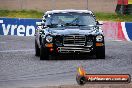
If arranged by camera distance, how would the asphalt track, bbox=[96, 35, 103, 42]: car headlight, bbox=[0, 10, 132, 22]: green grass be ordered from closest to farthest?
1. the asphalt track
2. bbox=[96, 35, 103, 42]: car headlight
3. bbox=[0, 10, 132, 22]: green grass

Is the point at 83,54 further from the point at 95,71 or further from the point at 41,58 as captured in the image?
the point at 95,71

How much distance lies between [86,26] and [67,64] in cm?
242

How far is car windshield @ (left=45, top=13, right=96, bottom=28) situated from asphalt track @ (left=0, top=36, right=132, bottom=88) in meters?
1.10

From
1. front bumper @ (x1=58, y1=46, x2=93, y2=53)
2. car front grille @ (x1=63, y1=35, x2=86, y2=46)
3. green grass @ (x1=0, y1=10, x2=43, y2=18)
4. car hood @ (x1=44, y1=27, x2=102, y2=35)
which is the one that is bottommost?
green grass @ (x1=0, y1=10, x2=43, y2=18)

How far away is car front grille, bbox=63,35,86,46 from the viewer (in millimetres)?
19438

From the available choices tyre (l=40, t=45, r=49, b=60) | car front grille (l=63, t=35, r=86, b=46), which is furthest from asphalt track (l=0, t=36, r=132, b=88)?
car front grille (l=63, t=35, r=86, b=46)

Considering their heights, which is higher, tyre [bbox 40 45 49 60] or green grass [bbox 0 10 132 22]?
tyre [bbox 40 45 49 60]

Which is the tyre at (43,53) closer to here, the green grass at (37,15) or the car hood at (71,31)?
the car hood at (71,31)

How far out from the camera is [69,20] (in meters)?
20.9

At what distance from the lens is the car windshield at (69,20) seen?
2056 centimetres

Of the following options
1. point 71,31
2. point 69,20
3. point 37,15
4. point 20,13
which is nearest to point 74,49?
point 71,31

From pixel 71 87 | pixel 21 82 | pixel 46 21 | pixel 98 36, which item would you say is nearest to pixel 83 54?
pixel 98 36

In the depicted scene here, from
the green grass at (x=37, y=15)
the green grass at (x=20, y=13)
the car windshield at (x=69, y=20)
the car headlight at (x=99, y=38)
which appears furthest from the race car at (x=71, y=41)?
the green grass at (x=20, y=13)

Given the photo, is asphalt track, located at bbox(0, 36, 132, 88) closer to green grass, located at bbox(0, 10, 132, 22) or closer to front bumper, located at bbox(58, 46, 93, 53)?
front bumper, located at bbox(58, 46, 93, 53)
